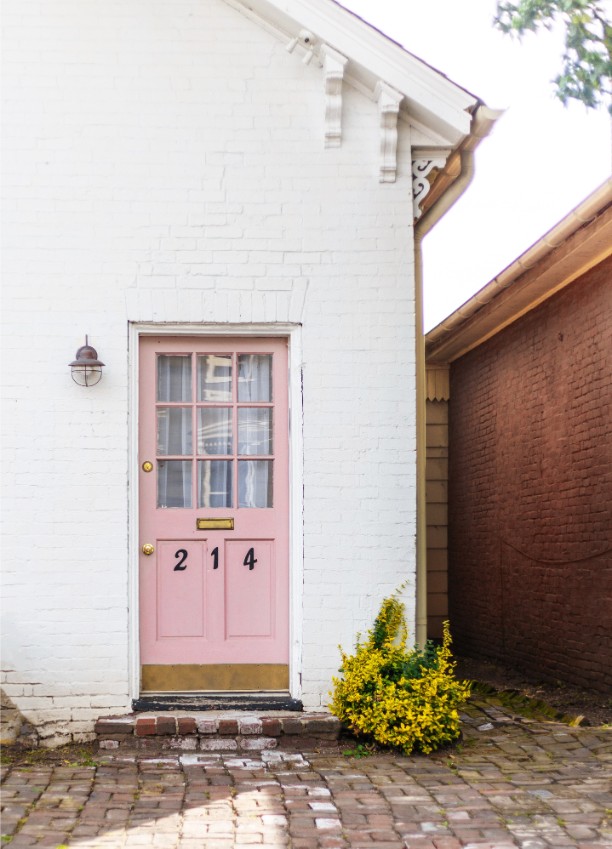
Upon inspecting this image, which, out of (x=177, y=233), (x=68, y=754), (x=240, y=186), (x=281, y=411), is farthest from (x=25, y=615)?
(x=240, y=186)

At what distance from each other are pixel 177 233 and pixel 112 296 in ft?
1.88

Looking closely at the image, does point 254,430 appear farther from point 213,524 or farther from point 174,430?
point 213,524

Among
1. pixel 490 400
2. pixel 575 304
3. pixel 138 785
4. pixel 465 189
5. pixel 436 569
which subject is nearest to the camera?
pixel 138 785

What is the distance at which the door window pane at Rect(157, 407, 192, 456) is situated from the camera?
6.83m

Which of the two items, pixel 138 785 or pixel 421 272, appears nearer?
pixel 138 785

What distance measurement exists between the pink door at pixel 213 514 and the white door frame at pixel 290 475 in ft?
0.24

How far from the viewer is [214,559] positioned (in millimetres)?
6781

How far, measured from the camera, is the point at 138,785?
5.49m

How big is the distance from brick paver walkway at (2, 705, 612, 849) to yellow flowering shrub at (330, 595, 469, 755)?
0.49 feet

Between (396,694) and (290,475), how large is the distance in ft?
5.00

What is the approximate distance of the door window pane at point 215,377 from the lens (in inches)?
271

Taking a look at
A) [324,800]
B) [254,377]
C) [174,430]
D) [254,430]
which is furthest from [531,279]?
[324,800]

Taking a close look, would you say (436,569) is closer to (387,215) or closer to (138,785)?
(387,215)

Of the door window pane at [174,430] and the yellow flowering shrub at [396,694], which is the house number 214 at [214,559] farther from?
the yellow flowering shrub at [396,694]
